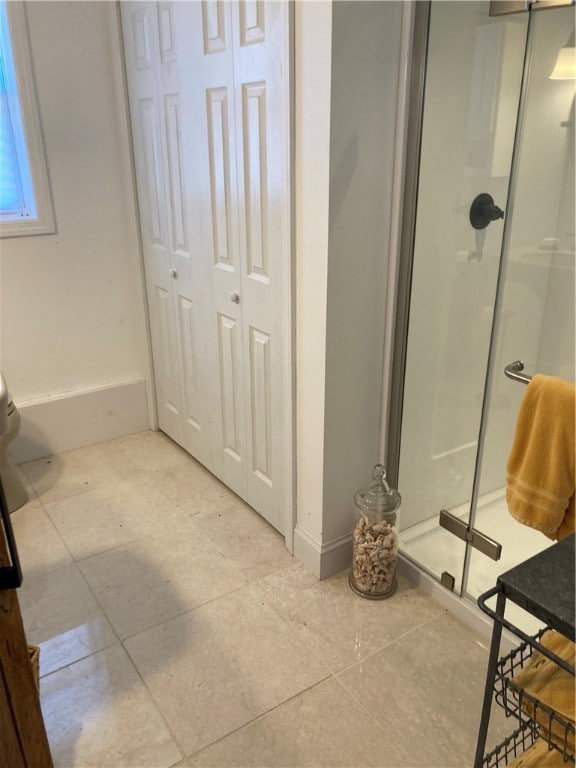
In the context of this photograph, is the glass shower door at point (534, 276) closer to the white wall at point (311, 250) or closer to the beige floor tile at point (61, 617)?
the white wall at point (311, 250)

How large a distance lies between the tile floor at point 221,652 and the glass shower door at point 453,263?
32 centimetres

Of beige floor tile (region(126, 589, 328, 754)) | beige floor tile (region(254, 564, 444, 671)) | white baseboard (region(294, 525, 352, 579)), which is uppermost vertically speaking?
white baseboard (region(294, 525, 352, 579))

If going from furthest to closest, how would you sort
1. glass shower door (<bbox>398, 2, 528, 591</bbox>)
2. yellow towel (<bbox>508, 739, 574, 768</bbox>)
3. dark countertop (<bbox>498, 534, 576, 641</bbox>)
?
1. glass shower door (<bbox>398, 2, 528, 591</bbox>)
2. yellow towel (<bbox>508, 739, 574, 768</bbox>)
3. dark countertop (<bbox>498, 534, 576, 641</bbox>)

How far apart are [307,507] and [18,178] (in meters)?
1.83

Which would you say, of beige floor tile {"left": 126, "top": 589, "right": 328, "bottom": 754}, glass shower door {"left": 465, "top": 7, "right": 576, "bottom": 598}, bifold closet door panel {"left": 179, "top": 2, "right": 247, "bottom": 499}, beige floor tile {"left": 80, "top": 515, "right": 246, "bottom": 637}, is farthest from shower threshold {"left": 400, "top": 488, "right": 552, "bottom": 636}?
bifold closet door panel {"left": 179, "top": 2, "right": 247, "bottom": 499}

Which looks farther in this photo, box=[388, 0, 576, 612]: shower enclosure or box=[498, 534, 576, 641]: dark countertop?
box=[388, 0, 576, 612]: shower enclosure

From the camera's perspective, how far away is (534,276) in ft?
7.39

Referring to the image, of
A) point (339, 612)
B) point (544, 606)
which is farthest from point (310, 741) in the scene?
point (544, 606)

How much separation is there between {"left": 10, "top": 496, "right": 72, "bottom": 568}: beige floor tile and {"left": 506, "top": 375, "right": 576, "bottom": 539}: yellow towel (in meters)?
1.63

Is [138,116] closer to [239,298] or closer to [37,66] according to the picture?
[37,66]

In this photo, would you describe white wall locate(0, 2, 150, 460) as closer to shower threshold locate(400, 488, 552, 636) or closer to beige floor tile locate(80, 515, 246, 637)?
beige floor tile locate(80, 515, 246, 637)

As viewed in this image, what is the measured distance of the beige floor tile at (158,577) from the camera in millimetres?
1975

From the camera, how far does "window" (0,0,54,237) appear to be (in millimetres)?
2428

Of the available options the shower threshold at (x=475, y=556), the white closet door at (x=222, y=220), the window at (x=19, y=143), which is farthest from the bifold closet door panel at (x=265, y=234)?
the window at (x=19, y=143)
